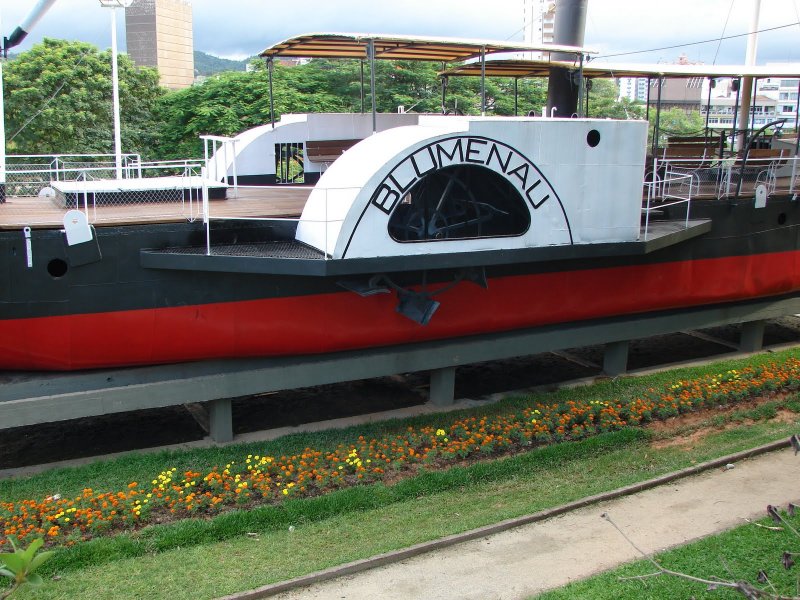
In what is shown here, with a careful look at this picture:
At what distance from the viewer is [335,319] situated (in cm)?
1048

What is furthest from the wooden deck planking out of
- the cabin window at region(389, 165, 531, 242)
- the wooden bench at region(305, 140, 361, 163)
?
the wooden bench at region(305, 140, 361, 163)

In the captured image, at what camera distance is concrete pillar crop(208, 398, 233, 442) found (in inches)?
392

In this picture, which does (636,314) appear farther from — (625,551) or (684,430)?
(625,551)

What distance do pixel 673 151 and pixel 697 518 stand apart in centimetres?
1190

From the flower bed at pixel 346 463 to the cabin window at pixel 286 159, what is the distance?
641cm

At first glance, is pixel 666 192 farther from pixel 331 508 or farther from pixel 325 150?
pixel 331 508

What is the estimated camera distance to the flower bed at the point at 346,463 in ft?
25.6

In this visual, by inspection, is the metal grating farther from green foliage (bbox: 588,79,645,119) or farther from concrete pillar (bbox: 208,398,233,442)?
green foliage (bbox: 588,79,645,119)

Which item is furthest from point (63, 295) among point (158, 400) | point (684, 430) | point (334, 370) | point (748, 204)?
point (748, 204)

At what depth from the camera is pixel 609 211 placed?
11.1 meters

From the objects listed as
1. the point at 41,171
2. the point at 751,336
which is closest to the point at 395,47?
the point at 41,171

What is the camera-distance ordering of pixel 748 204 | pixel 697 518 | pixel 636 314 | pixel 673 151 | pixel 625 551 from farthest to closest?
1. pixel 673 151
2. pixel 748 204
3. pixel 636 314
4. pixel 697 518
5. pixel 625 551

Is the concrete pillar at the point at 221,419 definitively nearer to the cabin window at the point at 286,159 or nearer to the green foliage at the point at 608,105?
the cabin window at the point at 286,159

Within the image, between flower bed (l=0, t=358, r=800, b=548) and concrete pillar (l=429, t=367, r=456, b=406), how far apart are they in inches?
37.9
